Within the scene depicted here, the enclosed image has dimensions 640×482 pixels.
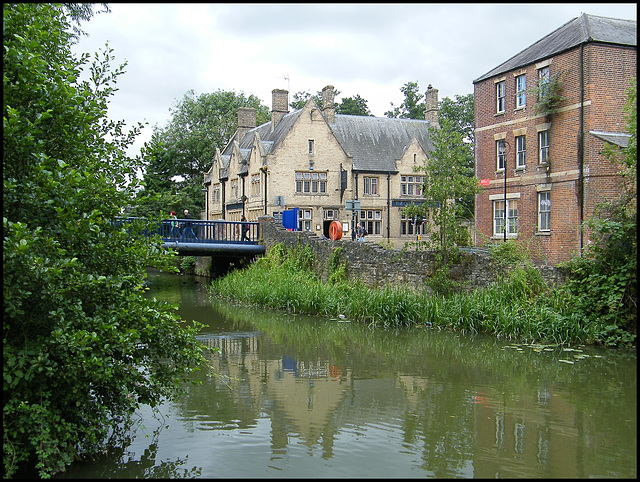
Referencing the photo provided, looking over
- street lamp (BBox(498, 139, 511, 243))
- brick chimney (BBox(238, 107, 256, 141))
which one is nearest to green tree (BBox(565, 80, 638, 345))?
street lamp (BBox(498, 139, 511, 243))

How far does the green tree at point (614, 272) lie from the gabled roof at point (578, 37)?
7.87 m

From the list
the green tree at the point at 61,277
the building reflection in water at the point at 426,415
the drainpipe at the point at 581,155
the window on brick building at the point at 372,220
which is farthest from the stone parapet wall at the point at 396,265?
the window on brick building at the point at 372,220

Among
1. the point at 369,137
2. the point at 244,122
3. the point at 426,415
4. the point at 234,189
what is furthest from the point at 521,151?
the point at 244,122

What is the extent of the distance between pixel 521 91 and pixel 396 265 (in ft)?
34.2

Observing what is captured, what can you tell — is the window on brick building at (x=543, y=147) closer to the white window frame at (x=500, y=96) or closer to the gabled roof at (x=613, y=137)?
the gabled roof at (x=613, y=137)

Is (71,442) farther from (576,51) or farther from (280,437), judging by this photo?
(576,51)

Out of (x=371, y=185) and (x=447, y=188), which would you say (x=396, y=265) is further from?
(x=371, y=185)

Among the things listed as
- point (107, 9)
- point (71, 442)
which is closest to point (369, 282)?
point (107, 9)

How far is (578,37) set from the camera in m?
22.8

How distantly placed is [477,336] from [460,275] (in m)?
3.11

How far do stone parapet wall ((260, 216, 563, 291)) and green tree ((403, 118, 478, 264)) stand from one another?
2.26ft

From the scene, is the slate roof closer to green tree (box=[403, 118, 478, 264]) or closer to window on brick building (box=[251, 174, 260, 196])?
window on brick building (box=[251, 174, 260, 196])

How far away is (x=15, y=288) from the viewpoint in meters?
6.09

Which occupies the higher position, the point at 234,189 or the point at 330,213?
the point at 234,189
